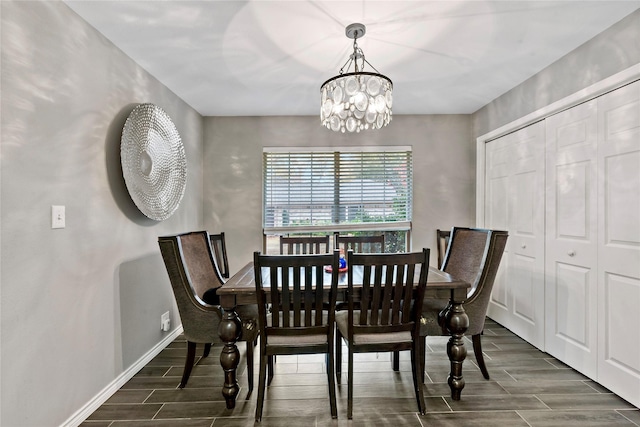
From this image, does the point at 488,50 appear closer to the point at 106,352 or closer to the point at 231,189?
the point at 231,189

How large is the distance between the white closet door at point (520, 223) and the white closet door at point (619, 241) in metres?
0.55

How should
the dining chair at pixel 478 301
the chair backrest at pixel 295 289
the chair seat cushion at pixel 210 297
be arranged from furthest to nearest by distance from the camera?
the chair seat cushion at pixel 210 297 → the dining chair at pixel 478 301 → the chair backrest at pixel 295 289

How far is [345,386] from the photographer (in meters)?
2.18

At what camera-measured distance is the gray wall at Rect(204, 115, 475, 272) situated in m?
3.86

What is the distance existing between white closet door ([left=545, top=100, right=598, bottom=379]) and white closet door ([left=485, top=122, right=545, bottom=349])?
0.10 meters

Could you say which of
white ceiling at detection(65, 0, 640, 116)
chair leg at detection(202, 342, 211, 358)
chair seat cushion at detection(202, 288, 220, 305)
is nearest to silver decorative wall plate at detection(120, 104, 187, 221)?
white ceiling at detection(65, 0, 640, 116)

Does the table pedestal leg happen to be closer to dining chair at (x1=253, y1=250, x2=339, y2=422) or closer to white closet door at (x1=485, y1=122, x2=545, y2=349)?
dining chair at (x1=253, y1=250, x2=339, y2=422)

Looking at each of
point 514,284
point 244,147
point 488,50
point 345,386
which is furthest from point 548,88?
point 244,147

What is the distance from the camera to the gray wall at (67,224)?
1.48 m

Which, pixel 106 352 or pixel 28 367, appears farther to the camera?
pixel 106 352

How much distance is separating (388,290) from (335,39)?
1.68m

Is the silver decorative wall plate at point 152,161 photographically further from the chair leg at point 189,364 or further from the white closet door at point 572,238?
the white closet door at point 572,238

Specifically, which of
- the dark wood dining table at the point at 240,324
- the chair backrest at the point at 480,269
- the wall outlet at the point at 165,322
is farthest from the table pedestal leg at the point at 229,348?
the chair backrest at the point at 480,269

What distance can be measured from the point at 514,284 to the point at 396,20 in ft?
8.56
